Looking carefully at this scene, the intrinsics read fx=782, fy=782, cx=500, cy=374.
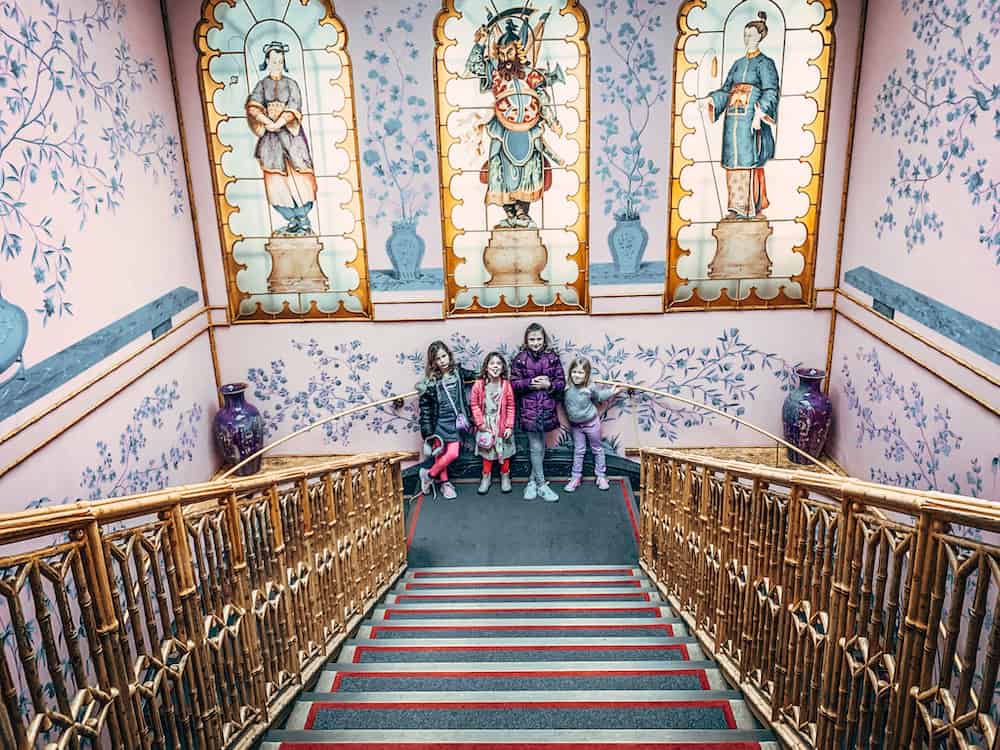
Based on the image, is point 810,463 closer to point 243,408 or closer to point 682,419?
point 682,419

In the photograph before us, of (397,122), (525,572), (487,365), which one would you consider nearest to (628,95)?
(397,122)

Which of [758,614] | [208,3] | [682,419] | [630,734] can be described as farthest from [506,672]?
[208,3]

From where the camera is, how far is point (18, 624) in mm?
1951

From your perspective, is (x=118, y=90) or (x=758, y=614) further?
(x=118, y=90)

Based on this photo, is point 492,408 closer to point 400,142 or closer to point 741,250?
point 400,142

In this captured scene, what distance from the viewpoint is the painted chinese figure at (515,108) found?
6762 mm

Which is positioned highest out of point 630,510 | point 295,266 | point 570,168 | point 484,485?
point 570,168

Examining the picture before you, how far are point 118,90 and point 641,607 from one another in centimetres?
517

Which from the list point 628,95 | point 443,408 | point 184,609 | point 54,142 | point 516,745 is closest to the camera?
point 184,609

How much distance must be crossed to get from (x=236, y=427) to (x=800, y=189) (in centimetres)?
561

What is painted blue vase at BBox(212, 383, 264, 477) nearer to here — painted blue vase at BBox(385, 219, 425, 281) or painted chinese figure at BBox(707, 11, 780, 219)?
painted blue vase at BBox(385, 219, 425, 281)

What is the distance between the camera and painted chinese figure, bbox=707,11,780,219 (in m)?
6.77

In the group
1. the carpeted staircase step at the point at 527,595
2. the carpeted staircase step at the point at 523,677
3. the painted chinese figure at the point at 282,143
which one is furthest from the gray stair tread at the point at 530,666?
the painted chinese figure at the point at 282,143

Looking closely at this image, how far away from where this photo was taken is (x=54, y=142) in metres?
4.88
